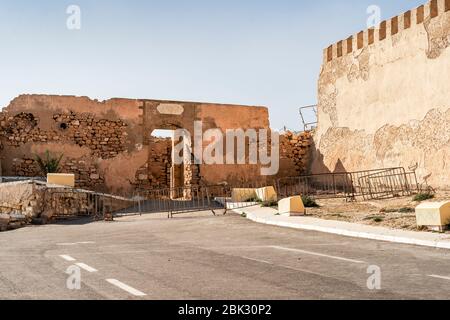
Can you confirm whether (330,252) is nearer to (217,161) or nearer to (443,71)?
(443,71)

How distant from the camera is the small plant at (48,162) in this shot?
24169 millimetres

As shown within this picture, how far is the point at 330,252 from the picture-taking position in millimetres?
9141

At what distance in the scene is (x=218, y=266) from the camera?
7.61m

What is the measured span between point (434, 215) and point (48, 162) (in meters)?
17.8

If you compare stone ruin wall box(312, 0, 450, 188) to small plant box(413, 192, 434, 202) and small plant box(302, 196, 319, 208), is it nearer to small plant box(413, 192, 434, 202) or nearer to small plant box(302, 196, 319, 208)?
small plant box(413, 192, 434, 202)

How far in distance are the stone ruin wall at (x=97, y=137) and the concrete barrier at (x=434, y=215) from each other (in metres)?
15.4

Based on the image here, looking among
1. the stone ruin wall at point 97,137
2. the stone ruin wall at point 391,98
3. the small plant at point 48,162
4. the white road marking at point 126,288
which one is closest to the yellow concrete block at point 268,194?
the stone ruin wall at point 391,98

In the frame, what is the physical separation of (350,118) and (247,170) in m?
5.81

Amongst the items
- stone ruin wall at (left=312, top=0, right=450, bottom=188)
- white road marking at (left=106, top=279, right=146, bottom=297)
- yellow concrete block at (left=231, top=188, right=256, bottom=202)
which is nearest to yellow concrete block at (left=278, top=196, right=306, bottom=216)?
yellow concrete block at (left=231, top=188, right=256, bottom=202)

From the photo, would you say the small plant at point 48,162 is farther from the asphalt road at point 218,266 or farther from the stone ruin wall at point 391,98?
the stone ruin wall at point 391,98

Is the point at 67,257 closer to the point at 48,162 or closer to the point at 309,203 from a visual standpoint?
the point at 309,203
